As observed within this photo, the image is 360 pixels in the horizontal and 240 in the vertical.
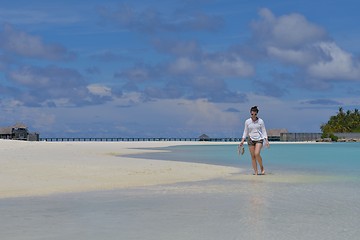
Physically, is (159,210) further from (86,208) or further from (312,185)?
(312,185)

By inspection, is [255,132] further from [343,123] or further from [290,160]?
[343,123]

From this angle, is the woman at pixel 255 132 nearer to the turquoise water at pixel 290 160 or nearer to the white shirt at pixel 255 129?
the white shirt at pixel 255 129

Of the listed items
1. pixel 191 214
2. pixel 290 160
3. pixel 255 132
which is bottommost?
pixel 191 214

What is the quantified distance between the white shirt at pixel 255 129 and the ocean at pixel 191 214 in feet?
11.0

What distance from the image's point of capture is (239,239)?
6.82 metres

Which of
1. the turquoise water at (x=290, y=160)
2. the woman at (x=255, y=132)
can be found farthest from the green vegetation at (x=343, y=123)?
the woman at (x=255, y=132)

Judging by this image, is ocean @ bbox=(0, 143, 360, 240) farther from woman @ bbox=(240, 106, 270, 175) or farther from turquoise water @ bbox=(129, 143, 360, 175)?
turquoise water @ bbox=(129, 143, 360, 175)

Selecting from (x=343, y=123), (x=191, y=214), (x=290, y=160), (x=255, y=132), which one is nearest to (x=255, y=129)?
(x=255, y=132)

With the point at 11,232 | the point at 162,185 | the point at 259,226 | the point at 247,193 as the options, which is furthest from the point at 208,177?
the point at 11,232

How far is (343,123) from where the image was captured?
425ft

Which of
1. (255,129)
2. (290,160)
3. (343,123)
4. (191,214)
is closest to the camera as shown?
(191,214)

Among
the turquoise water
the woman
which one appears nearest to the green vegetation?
the turquoise water

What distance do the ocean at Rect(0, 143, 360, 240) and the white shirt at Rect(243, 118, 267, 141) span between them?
11.0 ft

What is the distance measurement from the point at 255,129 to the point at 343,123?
118095mm
